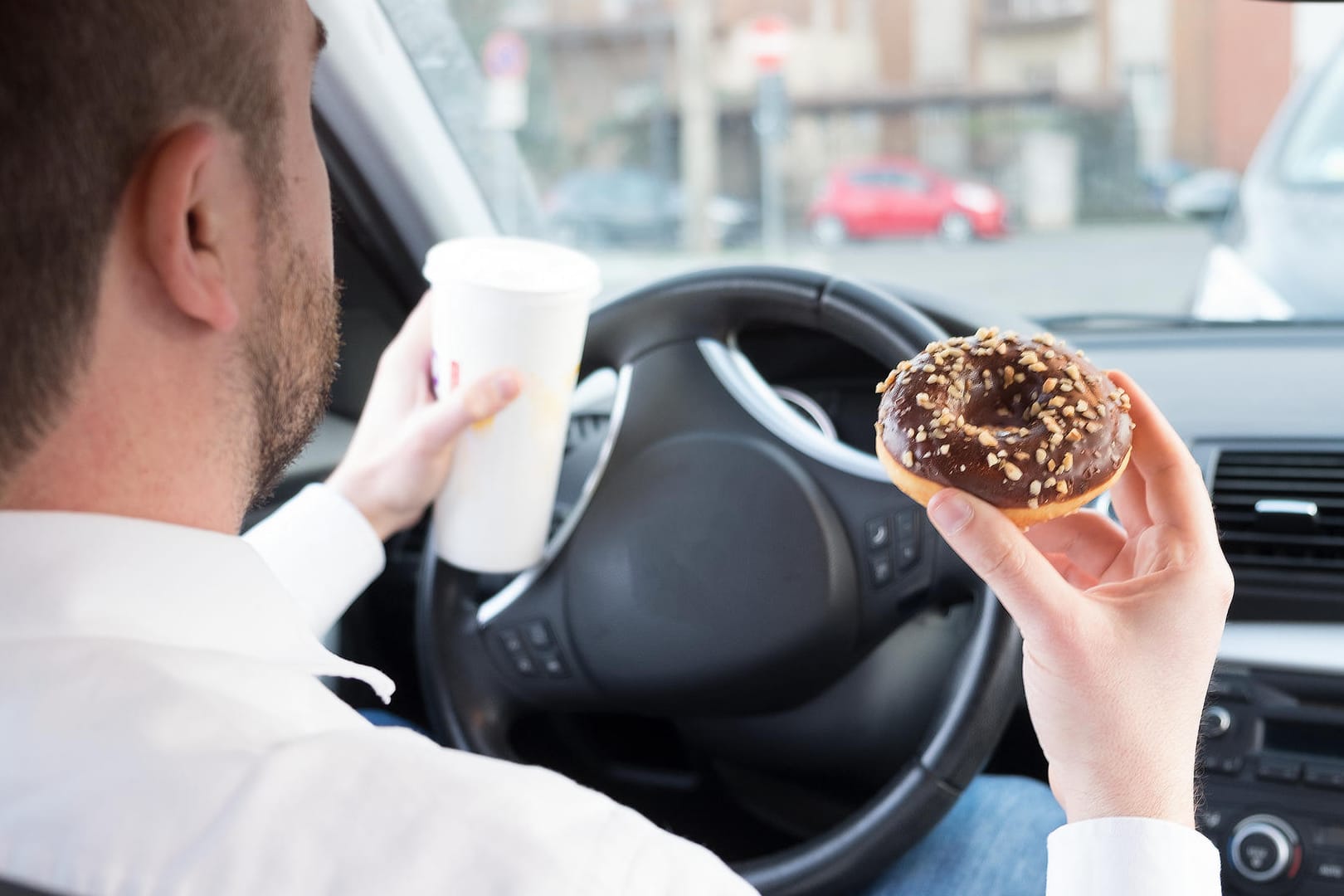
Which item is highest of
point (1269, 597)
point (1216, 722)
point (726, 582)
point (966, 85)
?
point (726, 582)

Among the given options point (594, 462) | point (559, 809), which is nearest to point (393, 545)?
point (594, 462)

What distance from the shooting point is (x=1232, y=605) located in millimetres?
1727

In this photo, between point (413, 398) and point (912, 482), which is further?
point (413, 398)

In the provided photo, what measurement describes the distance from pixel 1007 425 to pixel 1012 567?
317mm

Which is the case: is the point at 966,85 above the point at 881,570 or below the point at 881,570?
below

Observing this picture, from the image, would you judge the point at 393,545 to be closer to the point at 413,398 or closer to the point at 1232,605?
the point at 413,398

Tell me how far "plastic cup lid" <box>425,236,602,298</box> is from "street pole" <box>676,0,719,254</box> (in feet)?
44.0

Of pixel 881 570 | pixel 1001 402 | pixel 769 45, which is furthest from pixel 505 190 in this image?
pixel 769 45

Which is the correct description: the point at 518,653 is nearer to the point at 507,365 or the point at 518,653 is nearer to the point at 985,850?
the point at 507,365

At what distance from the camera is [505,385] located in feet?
4.99

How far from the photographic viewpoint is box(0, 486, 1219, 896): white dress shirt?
0.70 m

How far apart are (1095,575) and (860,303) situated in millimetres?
480

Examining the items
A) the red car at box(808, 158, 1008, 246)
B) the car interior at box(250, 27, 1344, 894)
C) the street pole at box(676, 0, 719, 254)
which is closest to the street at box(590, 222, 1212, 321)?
the car interior at box(250, 27, 1344, 894)

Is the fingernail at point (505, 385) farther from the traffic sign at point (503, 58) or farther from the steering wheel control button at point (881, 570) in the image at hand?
the traffic sign at point (503, 58)
